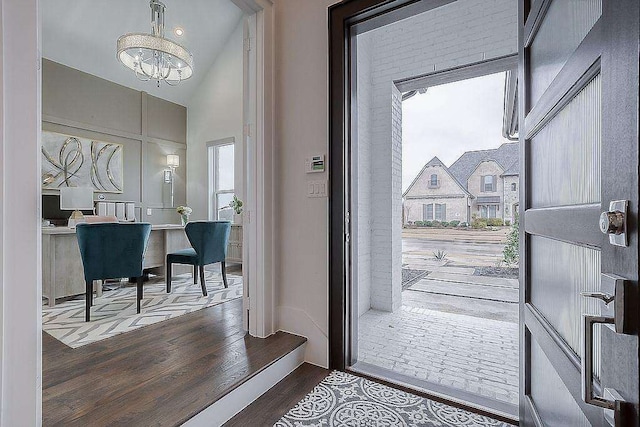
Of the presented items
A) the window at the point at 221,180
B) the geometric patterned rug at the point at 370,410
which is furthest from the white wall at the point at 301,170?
the window at the point at 221,180

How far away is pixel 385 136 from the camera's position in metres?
3.66

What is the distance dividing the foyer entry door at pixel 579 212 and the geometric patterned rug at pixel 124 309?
8.88 feet

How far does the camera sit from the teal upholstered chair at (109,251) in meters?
2.82

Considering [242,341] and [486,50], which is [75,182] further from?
[486,50]

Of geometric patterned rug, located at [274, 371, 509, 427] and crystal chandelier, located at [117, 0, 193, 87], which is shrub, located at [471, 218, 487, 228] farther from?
crystal chandelier, located at [117, 0, 193, 87]

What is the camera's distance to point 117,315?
9.77ft

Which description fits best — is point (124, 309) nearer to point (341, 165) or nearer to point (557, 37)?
point (341, 165)

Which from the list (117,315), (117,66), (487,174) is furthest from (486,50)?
(117,66)

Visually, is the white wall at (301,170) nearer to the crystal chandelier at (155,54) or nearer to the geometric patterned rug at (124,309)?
the geometric patterned rug at (124,309)

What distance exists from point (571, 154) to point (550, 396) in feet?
2.63

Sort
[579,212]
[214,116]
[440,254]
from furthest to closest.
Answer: [214,116]
[440,254]
[579,212]

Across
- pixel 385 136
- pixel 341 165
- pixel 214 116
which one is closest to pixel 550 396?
pixel 341 165

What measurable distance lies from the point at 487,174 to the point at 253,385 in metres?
4.37

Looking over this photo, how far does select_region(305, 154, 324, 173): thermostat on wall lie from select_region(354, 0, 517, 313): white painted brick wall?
1.29 metres
